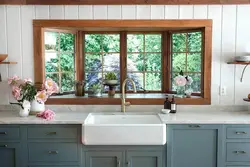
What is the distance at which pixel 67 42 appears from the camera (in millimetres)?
3572

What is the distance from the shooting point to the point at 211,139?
2.73 meters

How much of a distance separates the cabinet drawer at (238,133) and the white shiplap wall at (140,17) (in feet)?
2.38

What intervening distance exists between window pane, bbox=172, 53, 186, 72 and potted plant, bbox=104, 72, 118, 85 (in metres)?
0.78

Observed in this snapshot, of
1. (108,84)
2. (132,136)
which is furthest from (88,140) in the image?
(108,84)

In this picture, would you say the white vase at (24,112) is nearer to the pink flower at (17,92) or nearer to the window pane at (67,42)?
the pink flower at (17,92)

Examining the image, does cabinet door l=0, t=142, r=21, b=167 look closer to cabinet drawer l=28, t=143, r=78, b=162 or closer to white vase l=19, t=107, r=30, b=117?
cabinet drawer l=28, t=143, r=78, b=162

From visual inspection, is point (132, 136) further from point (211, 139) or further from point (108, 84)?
point (108, 84)

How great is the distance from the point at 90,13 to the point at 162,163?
1.82 meters

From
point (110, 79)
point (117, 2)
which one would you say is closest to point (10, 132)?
point (110, 79)

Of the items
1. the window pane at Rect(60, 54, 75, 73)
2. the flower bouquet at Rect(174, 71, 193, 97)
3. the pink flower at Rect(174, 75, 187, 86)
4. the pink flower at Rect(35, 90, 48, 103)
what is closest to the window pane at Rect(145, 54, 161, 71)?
the flower bouquet at Rect(174, 71, 193, 97)

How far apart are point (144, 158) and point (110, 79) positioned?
1.17m

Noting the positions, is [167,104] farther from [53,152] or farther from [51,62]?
[51,62]

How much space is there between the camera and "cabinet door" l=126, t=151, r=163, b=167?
106 inches

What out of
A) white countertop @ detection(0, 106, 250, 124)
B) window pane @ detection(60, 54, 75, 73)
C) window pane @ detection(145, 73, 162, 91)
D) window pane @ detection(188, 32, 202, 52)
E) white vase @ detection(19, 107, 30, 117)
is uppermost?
window pane @ detection(188, 32, 202, 52)
